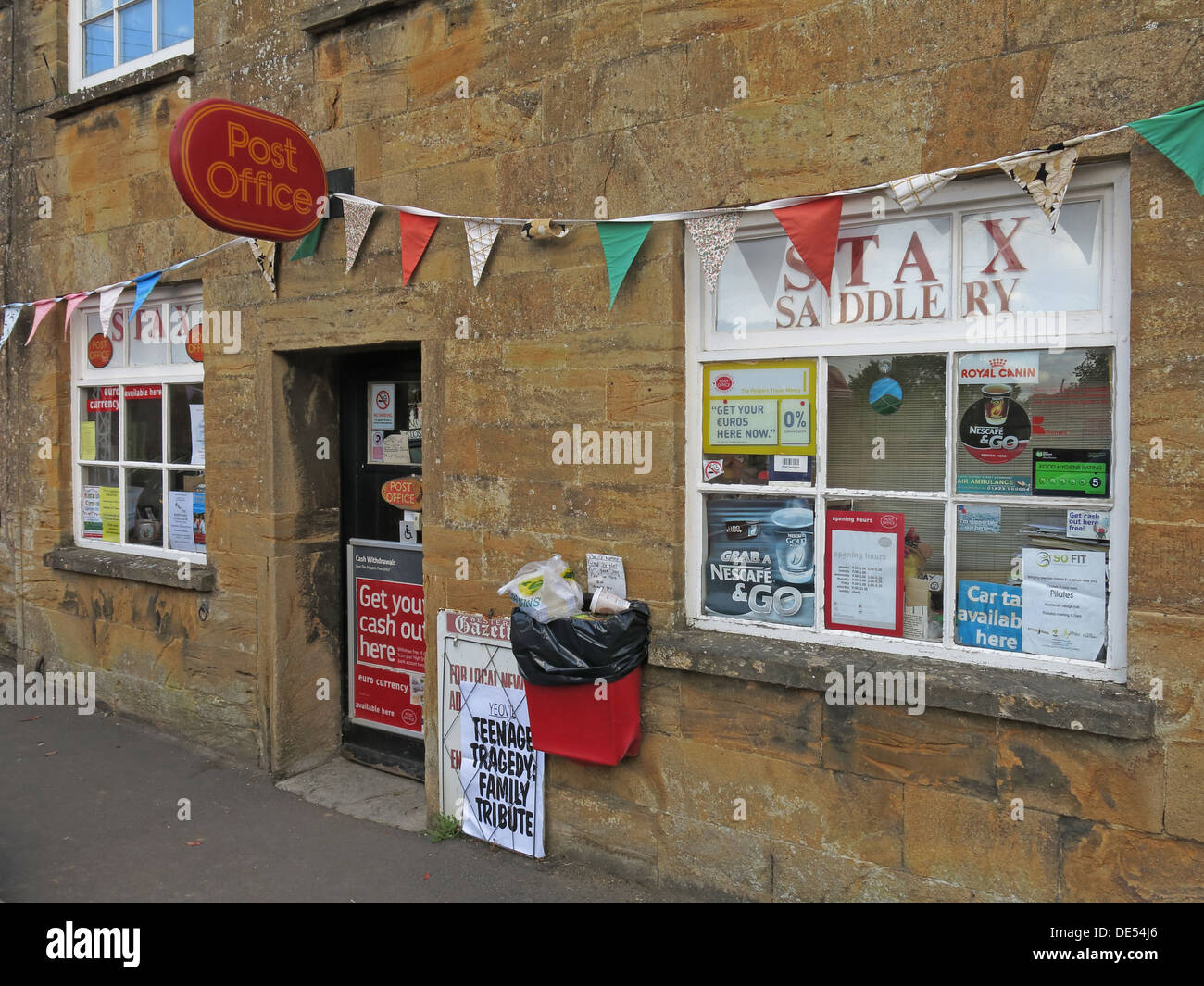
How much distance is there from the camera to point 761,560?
12.9 feet

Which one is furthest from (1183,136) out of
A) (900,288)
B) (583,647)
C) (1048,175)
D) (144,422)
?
(144,422)

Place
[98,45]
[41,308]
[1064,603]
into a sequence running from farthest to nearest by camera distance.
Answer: [41,308]
[98,45]
[1064,603]

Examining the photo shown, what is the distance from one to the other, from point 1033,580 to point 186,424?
5.34 meters

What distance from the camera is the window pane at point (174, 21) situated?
20.0 feet

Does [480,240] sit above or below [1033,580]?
above

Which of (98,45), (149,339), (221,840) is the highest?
(98,45)

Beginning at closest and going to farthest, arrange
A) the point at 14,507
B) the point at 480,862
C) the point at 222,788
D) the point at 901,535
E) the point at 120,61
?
the point at 901,535 → the point at 480,862 → the point at 222,788 → the point at 120,61 → the point at 14,507

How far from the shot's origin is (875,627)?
3.68 m

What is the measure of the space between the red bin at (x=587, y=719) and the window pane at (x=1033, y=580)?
4.51 ft

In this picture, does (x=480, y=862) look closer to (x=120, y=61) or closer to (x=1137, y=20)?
(x=1137, y=20)

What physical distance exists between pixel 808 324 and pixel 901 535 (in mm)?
927

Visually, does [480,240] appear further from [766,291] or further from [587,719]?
[587,719]

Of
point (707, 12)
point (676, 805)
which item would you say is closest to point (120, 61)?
point (707, 12)

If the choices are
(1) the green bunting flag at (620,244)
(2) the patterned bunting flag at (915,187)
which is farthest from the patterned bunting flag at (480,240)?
(2) the patterned bunting flag at (915,187)
